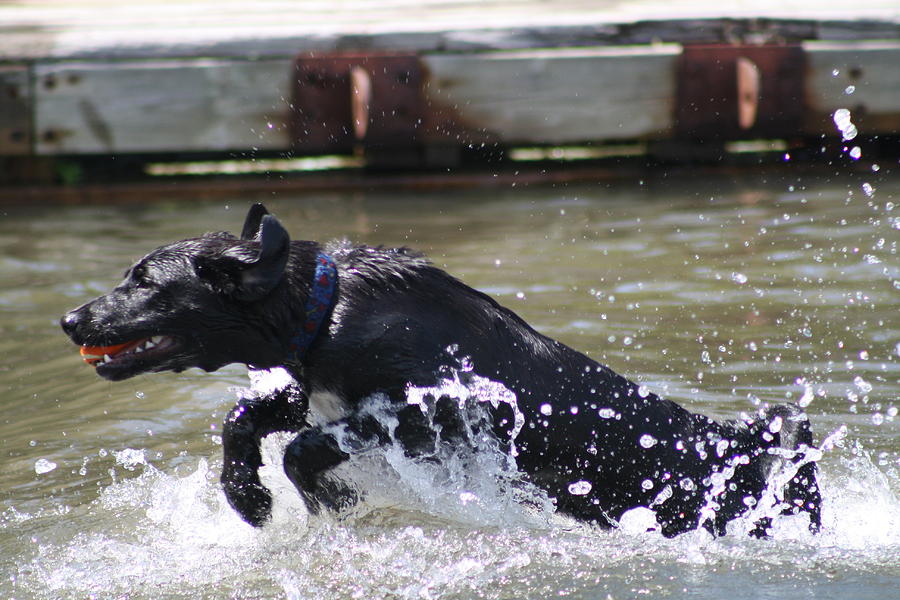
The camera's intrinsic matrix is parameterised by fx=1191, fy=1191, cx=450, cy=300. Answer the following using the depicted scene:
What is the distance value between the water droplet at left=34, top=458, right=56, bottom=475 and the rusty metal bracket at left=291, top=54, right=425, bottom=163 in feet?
16.8

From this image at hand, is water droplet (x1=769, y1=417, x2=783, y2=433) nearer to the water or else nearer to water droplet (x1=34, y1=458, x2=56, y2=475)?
the water

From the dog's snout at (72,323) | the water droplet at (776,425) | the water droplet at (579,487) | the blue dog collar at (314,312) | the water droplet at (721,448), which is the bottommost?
the water droplet at (579,487)

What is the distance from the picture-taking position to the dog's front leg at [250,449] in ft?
13.2

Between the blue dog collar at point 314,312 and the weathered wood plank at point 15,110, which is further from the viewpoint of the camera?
the weathered wood plank at point 15,110

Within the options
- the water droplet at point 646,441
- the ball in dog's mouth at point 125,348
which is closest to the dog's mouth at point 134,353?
the ball in dog's mouth at point 125,348

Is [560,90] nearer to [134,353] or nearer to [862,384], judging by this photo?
[862,384]

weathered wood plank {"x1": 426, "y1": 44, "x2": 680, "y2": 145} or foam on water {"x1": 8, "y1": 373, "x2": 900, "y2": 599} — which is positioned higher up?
weathered wood plank {"x1": 426, "y1": 44, "x2": 680, "y2": 145}

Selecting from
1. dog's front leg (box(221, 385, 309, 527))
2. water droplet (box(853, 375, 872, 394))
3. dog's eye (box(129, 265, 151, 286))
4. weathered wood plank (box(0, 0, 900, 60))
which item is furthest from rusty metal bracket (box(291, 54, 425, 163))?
dog's eye (box(129, 265, 151, 286))

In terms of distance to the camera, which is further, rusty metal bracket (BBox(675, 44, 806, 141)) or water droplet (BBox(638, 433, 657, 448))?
rusty metal bracket (BBox(675, 44, 806, 141))

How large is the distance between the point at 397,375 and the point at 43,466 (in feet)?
5.74

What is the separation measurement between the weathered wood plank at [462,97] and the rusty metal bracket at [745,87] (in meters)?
0.13

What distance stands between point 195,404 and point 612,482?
7.33ft

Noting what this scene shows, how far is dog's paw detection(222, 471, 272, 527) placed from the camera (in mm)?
4004

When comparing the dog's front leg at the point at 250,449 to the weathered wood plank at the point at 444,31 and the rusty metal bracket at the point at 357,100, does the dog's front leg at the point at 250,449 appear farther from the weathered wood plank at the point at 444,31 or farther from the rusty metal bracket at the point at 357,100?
the weathered wood plank at the point at 444,31
